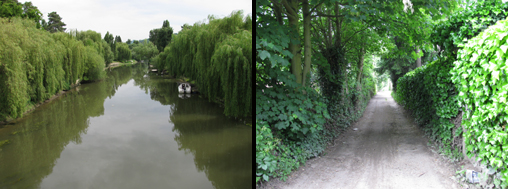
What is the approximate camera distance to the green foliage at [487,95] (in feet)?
9.21

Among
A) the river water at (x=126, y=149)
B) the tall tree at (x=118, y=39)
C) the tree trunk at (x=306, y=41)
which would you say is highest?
the tall tree at (x=118, y=39)

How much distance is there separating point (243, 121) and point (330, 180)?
30.5ft

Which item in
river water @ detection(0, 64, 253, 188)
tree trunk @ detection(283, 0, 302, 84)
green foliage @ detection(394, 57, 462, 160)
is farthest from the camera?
river water @ detection(0, 64, 253, 188)

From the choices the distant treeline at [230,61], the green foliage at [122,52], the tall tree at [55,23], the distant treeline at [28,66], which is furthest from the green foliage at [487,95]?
the green foliage at [122,52]

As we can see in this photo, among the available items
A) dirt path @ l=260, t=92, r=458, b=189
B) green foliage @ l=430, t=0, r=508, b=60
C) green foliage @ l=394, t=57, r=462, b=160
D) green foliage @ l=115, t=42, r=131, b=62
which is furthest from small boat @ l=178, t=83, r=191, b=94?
green foliage @ l=115, t=42, r=131, b=62

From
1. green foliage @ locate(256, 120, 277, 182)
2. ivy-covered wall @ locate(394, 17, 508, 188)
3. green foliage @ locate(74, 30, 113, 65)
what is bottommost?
green foliage @ locate(256, 120, 277, 182)

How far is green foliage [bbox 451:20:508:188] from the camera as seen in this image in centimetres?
281

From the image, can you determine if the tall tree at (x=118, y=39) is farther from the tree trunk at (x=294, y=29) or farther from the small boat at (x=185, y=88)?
the tree trunk at (x=294, y=29)

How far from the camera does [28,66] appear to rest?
14.2 metres

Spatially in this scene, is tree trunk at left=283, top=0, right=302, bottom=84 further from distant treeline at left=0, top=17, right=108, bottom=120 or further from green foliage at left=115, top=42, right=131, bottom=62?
green foliage at left=115, top=42, right=131, bottom=62

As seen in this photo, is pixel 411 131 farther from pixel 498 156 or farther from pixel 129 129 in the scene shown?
pixel 129 129

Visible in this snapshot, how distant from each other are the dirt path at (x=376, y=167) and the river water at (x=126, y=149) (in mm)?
3150

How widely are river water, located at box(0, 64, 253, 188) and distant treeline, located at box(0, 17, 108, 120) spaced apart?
0.83m

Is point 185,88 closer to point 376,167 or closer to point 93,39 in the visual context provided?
point 376,167
